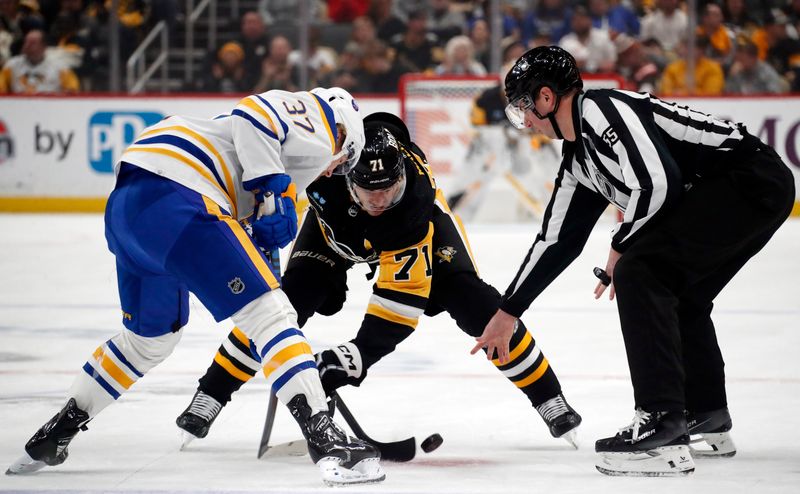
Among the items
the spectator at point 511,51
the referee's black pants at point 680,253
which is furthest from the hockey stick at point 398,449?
the spectator at point 511,51

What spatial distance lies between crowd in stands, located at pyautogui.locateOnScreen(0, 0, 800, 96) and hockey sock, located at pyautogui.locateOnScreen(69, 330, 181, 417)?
7.19 metres

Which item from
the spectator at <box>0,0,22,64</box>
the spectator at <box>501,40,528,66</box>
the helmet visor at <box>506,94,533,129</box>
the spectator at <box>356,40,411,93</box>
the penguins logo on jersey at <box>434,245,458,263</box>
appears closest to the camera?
the helmet visor at <box>506,94,533,129</box>

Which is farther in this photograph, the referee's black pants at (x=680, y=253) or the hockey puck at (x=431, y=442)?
the hockey puck at (x=431, y=442)

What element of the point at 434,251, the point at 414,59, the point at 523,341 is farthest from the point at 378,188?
the point at 414,59

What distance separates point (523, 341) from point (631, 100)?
2.55 ft

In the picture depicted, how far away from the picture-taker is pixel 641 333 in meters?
2.95

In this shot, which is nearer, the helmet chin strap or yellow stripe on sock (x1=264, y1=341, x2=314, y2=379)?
yellow stripe on sock (x1=264, y1=341, x2=314, y2=379)

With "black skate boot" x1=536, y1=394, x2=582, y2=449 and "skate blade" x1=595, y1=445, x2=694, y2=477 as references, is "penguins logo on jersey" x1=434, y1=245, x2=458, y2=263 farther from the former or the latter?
"skate blade" x1=595, y1=445, x2=694, y2=477

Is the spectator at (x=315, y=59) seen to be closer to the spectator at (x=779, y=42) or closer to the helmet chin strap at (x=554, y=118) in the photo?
the spectator at (x=779, y=42)

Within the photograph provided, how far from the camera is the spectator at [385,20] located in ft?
34.3

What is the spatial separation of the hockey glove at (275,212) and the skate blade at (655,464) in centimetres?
100

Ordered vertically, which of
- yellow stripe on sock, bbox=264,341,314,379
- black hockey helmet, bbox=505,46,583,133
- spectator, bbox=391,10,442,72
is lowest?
spectator, bbox=391,10,442,72

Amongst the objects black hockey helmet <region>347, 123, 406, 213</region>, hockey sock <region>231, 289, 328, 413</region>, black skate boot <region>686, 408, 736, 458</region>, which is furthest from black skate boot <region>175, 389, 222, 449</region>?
Answer: black skate boot <region>686, 408, 736, 458</region>

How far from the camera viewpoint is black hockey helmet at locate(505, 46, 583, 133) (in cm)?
302
